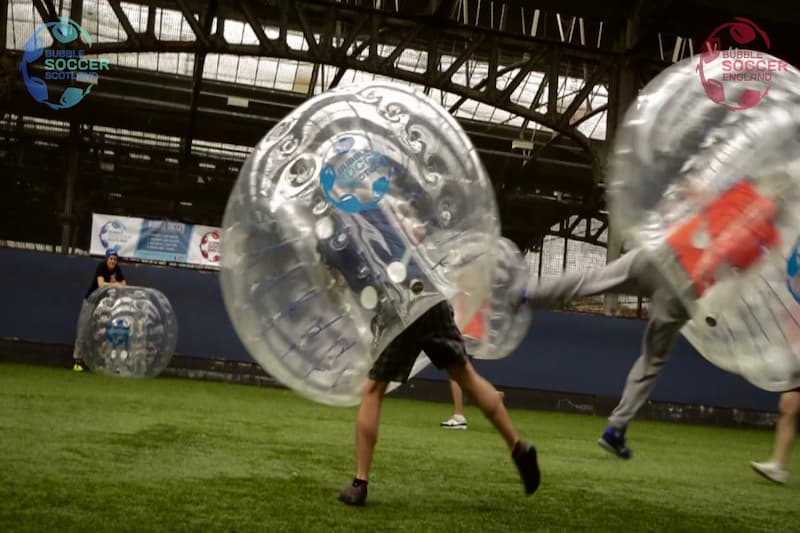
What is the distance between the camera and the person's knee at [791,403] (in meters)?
4.89

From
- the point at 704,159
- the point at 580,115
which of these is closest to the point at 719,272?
the point at 704,159

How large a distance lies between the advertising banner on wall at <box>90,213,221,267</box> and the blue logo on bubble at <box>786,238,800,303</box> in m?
13.6

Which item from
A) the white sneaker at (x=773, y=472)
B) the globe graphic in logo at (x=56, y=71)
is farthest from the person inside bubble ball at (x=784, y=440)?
the globe graphic in logo at (x=56, y=71)

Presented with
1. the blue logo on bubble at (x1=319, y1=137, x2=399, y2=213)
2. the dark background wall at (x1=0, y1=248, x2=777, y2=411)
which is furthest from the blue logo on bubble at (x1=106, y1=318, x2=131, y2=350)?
the blue logo on bubble at (x1=319, y1=137, x2=399, y2=213)

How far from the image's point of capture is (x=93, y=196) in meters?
23.3

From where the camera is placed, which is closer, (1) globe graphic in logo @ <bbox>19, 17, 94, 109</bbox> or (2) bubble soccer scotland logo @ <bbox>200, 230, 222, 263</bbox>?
(1) globe graphic in logo @ <bbox>19, 17, 94, 109</bbox>

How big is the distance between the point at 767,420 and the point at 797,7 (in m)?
5.54

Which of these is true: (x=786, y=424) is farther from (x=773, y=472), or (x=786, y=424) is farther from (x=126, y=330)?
(x=126, y=330)

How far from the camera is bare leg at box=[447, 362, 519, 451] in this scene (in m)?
3.39

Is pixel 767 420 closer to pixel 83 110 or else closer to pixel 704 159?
pixel 704 159

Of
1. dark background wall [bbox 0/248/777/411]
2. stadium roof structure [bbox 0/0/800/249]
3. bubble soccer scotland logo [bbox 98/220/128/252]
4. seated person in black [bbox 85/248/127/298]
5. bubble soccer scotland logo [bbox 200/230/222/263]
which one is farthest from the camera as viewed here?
bubble soccer scotland logo [bbox 200/230/222/263]

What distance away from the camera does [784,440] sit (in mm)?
5000

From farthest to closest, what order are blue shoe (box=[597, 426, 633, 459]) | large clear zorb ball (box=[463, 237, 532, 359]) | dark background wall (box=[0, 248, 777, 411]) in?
dark background wall (box=[0, 248, 777, 411])
blue shoe (box=[597, 426, 633, 459])
large clear zorb ball (box=[463, 237, 532, 359])

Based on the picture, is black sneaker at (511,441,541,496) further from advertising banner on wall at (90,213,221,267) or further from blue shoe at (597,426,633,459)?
advertising banner on wall at (90,213,221,267)
